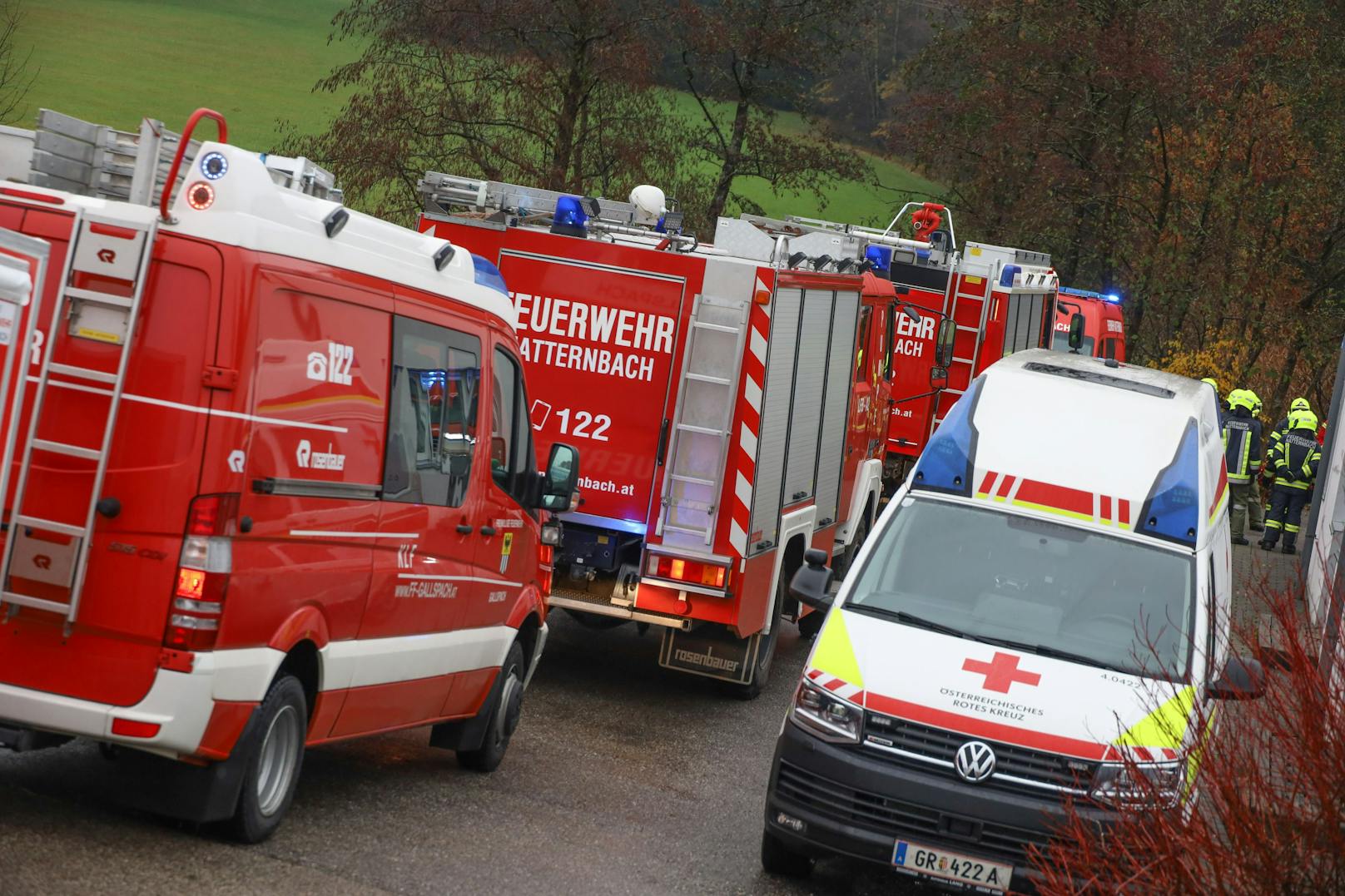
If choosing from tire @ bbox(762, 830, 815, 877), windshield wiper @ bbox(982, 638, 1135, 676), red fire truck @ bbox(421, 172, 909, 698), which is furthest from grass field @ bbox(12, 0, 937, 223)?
tire @ bbox(762, 830, 815, 877)

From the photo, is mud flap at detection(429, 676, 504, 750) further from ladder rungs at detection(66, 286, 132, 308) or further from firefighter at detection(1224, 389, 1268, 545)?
firefighter at detection(1224, 389, 1268, 545)

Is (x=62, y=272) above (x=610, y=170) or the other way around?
the other way around

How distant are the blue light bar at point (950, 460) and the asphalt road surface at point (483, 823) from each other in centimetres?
153

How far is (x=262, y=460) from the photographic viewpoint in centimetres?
613

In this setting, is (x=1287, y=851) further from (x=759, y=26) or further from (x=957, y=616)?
(x=759, y=26)

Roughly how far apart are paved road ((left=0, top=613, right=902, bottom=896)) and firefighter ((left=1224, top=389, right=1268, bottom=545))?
13247mm

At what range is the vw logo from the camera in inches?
274

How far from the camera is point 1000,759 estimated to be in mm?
6973

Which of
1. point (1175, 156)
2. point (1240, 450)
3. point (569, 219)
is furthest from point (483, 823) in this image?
point (1175, 156)

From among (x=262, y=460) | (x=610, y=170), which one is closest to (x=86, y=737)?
(x=262, y=460)

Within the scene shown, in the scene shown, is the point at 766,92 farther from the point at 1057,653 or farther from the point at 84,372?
the point at 84,372

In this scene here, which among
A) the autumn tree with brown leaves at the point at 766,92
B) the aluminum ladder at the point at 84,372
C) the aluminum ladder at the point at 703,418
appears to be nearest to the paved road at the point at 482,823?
the aluminum ladder at the point at 84,372

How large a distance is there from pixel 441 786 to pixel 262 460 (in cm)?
296

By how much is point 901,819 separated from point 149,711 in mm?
3097
